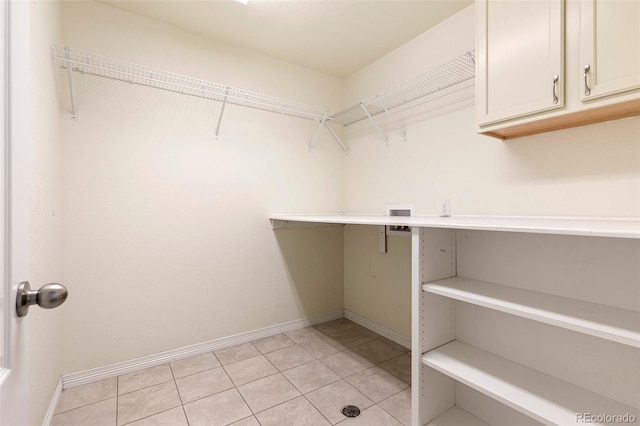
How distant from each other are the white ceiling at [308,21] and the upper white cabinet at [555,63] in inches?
28.4

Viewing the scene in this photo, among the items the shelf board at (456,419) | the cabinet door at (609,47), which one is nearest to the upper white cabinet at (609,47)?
the cabinet door at (609,47)

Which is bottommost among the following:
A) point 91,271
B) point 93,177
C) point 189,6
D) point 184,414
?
point 184,414

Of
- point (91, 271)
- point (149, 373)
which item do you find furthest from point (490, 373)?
point (91, 271)

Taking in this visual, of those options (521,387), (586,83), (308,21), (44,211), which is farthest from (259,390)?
(308,21)

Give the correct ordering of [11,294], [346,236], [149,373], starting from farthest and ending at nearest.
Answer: [346,236]
[149,373]
[11,294]

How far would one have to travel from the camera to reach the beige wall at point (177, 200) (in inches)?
75.3

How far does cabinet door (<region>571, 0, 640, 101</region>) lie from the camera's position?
3.42ft

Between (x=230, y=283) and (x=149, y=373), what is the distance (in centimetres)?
79

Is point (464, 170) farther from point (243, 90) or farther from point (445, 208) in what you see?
point (243, 90)

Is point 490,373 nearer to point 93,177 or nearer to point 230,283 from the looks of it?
point 230,283

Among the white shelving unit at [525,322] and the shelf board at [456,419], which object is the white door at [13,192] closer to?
the white shelving unit at [525,322]

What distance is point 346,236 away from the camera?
9.99 ft

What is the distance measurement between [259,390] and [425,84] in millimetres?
2326

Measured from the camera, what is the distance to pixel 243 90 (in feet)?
7.66
